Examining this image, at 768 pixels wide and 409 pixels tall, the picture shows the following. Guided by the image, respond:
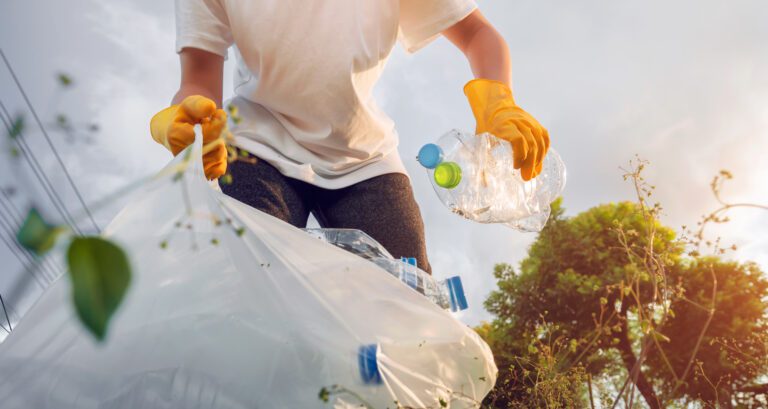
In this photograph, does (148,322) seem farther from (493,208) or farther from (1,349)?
(493,208)

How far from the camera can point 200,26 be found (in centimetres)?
181

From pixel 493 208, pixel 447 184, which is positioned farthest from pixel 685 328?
pixel 447 184

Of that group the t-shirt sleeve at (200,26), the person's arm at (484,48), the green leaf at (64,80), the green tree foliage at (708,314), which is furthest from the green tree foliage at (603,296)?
the green leaf at (64,80)

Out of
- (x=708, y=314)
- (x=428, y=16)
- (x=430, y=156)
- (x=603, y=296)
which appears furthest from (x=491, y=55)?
(x=708, y=314)

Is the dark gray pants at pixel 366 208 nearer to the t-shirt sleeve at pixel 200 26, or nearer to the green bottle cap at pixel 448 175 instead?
the green bottle cap at pixel 448 175

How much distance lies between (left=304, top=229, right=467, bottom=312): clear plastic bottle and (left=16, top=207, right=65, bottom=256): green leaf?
1350 millimetres

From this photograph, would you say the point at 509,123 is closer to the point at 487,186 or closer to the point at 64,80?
the point at 487,186

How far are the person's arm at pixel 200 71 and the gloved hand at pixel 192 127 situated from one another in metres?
0.32

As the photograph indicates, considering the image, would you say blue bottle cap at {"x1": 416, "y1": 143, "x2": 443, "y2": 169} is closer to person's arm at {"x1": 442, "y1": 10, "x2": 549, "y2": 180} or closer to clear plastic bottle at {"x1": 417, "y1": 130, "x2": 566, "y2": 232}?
person's arm at {"x1": 442, "y1": 10, "x2": 549, "y2": 180}

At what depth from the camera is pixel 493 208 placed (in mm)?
2621

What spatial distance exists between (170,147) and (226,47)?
22.1 inches

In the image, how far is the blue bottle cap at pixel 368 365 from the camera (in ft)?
3.49

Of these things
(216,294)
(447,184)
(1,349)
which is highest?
(447,184)

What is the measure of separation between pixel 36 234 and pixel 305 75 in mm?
1588
